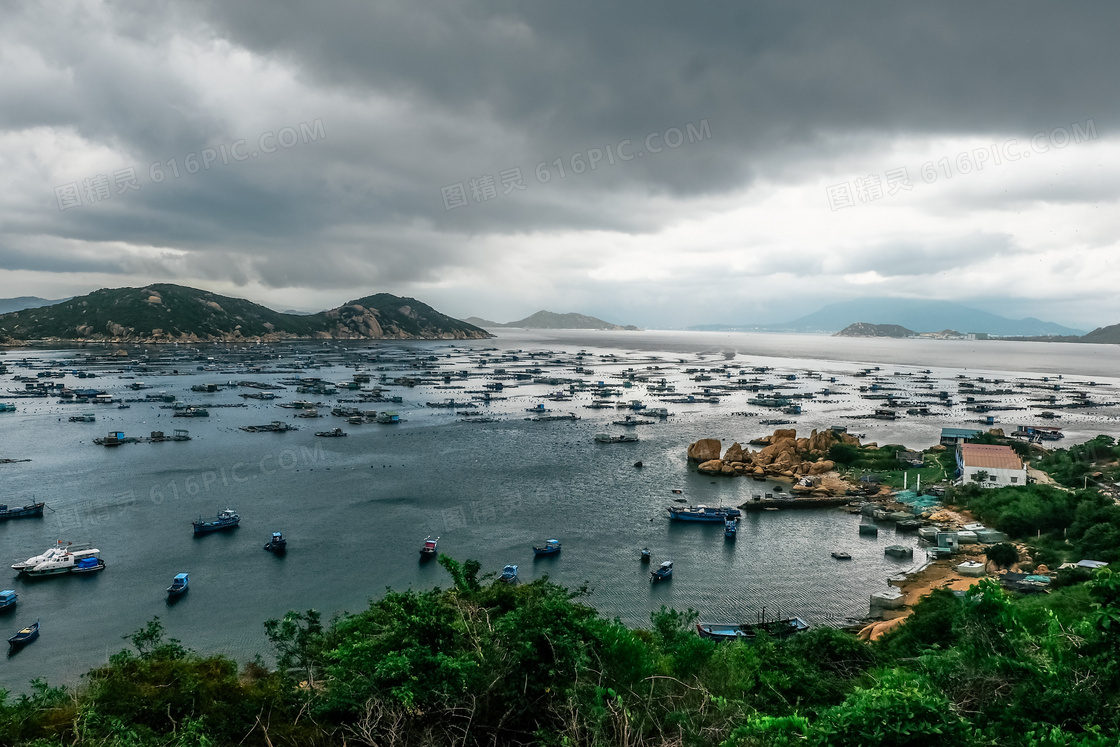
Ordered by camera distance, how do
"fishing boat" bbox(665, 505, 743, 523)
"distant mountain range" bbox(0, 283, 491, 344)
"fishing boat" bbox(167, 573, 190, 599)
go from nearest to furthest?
"fishing boat" bbox(167, 573, 190, 599), "fishing boat" bbox(665, 505, 743, 523), "distant mountain range" bbox(0, 283, 491, 344)

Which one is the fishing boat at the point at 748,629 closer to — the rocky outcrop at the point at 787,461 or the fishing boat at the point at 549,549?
the fishing boat at the point at 549,549

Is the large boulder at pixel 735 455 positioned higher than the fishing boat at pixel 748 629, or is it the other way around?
the large boulder at pixel 735 455

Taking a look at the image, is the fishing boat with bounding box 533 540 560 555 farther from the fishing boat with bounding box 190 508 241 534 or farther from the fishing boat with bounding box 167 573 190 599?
the fishing boat with bounding box 190 508 241 534

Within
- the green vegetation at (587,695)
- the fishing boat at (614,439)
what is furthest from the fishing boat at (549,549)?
the fishing boat at (614,439)

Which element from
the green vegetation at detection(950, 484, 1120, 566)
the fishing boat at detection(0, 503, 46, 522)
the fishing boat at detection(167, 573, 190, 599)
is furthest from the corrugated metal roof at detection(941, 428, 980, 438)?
the fishing boat at detection(0, 503, 46, 522)

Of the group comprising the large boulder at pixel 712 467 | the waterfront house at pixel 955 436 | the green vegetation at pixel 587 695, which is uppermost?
the green vegetation at pixel 587 695

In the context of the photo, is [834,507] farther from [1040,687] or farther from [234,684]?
[234,684]

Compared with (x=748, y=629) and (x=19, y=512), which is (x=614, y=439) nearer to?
(x=748, y=629)
